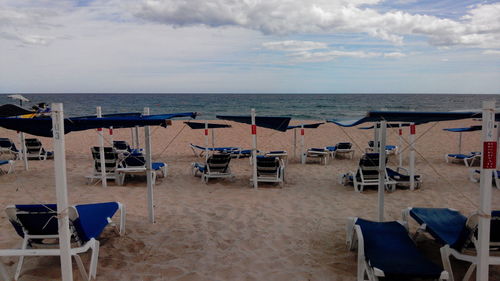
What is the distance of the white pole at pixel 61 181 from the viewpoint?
10.2ft

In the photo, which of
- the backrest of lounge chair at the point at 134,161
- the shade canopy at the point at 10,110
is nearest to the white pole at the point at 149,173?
the shade canopy at the point at 10,110

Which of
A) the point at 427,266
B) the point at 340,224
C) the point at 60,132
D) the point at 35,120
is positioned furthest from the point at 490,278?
the point at 35,120

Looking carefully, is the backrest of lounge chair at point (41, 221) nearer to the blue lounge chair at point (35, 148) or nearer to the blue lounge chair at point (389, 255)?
the blue lounge chair at point (389, 255)

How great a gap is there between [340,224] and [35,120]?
4.43 m

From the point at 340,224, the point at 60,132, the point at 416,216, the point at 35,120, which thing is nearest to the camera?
the point at 60,132

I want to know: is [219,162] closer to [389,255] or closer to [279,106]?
[389,255]

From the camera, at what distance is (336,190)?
26.5ft

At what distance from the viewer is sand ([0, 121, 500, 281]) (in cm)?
429

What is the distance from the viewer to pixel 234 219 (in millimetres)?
6023

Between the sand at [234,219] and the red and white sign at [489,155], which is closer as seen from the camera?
the red and white sign at [489,155]

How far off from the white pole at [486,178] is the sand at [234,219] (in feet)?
2.80

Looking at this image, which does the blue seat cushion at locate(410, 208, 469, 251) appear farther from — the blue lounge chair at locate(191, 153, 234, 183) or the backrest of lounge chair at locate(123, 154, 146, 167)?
the backrest of lounge chair at locate(123, 154, 146, 167)

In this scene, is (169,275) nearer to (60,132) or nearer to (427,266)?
(60,132)

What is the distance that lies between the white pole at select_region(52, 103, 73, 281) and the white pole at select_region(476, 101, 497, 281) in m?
3.67
